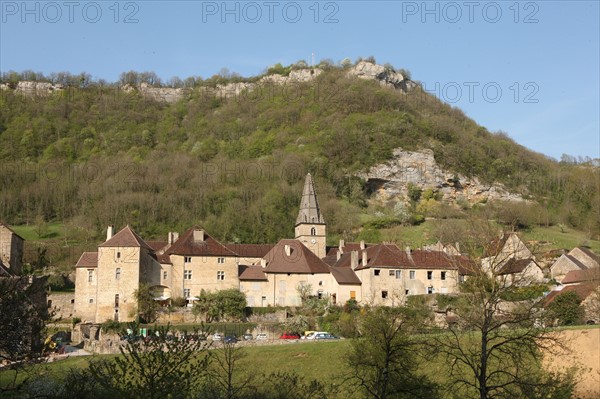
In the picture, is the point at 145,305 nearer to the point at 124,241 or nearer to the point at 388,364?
the point at 124,241

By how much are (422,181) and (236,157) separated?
27139 millimetres

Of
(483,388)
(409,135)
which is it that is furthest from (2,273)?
(409,135)

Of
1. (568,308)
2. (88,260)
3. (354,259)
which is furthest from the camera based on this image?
(354,259)

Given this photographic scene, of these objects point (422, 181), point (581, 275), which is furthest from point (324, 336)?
point (422, 181)

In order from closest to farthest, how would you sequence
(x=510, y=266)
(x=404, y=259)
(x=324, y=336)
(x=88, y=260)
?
(x=510, y=266) < (x=324, y=336) < (x=88, y=260) < (x=404, y=259)

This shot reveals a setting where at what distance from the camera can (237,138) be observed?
11162cm

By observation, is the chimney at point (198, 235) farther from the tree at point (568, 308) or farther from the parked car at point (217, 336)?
the tree at point (568, 308)

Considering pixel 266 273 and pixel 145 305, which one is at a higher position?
pixel 266 273

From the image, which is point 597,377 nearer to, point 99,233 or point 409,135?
point 99,233

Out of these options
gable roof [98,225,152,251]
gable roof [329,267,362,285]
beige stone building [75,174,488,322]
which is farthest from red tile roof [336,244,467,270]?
gable roof [98,225,152,251]

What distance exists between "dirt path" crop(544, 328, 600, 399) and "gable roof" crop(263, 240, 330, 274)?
27.0 metres

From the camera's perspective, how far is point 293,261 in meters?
54.3

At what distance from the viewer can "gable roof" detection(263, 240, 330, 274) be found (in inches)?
2110

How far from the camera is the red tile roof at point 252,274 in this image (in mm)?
53125
